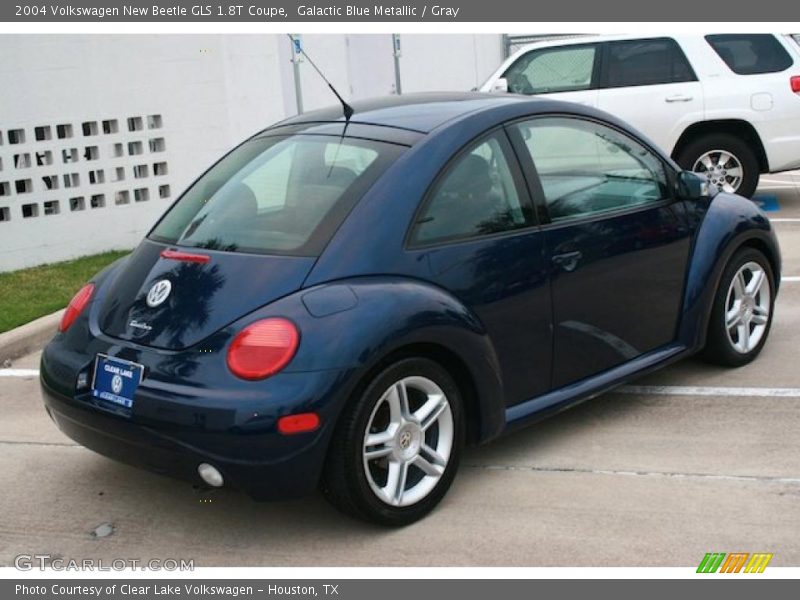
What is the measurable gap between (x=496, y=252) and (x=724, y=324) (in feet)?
5.72

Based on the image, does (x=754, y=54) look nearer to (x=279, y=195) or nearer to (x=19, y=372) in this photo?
(x=279, y=195)

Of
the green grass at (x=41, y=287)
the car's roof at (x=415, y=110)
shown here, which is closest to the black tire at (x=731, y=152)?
the green grass at (x=41, y=287)

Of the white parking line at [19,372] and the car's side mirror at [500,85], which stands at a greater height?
the car's side mirror at [500,85]

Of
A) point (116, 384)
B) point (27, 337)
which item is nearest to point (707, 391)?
point (116, 384)

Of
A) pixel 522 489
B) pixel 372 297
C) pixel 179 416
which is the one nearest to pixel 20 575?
pixel 179 416

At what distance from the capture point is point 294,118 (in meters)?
5.18

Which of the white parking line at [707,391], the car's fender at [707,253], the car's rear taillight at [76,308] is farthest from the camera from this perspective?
the white parking line at [707,391]

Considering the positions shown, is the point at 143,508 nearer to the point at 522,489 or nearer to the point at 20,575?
the point at 20,575

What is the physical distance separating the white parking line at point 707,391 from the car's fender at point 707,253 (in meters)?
0.25

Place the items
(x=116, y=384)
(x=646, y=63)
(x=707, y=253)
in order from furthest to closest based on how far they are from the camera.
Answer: (x=646, y=63), (x=707, y=253), (x=116, y=384)

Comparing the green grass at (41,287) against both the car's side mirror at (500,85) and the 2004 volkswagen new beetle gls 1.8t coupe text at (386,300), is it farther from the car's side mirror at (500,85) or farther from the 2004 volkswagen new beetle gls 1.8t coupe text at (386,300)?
the car's side mirror at (500,85)

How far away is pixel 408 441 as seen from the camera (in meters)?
4.09

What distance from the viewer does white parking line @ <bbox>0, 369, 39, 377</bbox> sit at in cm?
645

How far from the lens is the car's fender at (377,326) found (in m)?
3.78
